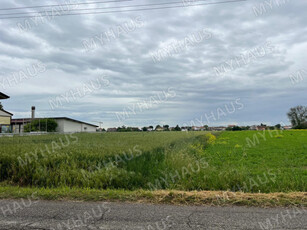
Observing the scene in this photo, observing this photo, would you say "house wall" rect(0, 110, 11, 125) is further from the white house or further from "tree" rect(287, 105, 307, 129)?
"tree" rect(287, 105, 307, 129)

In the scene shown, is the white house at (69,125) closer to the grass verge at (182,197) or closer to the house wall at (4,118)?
the house wall at (4,118)

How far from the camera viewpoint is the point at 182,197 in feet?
17.9

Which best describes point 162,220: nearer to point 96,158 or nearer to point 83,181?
point 83,181

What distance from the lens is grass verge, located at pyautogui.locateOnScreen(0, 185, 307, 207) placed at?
5140 mm

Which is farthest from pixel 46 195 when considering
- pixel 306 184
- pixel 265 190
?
pixel 306 184

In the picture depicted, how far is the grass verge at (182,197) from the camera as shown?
5.14m

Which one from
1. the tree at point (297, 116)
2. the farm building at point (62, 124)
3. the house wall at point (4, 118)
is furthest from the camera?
the tree at point (297, 116)

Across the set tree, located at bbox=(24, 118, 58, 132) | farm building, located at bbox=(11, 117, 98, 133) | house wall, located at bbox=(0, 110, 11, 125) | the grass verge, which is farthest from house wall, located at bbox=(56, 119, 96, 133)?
the grass verge

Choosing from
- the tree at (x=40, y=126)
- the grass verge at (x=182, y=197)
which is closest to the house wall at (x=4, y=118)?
the tree at (x=40, y=126)

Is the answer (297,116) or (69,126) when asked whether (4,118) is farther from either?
(297,116)

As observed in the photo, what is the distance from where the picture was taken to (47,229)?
3.88m

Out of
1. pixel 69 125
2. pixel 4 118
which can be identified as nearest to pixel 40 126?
pixel 69 125

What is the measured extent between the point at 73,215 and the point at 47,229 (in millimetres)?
636

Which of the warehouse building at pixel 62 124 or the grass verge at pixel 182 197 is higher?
the warehouse building at pixel 62 124
